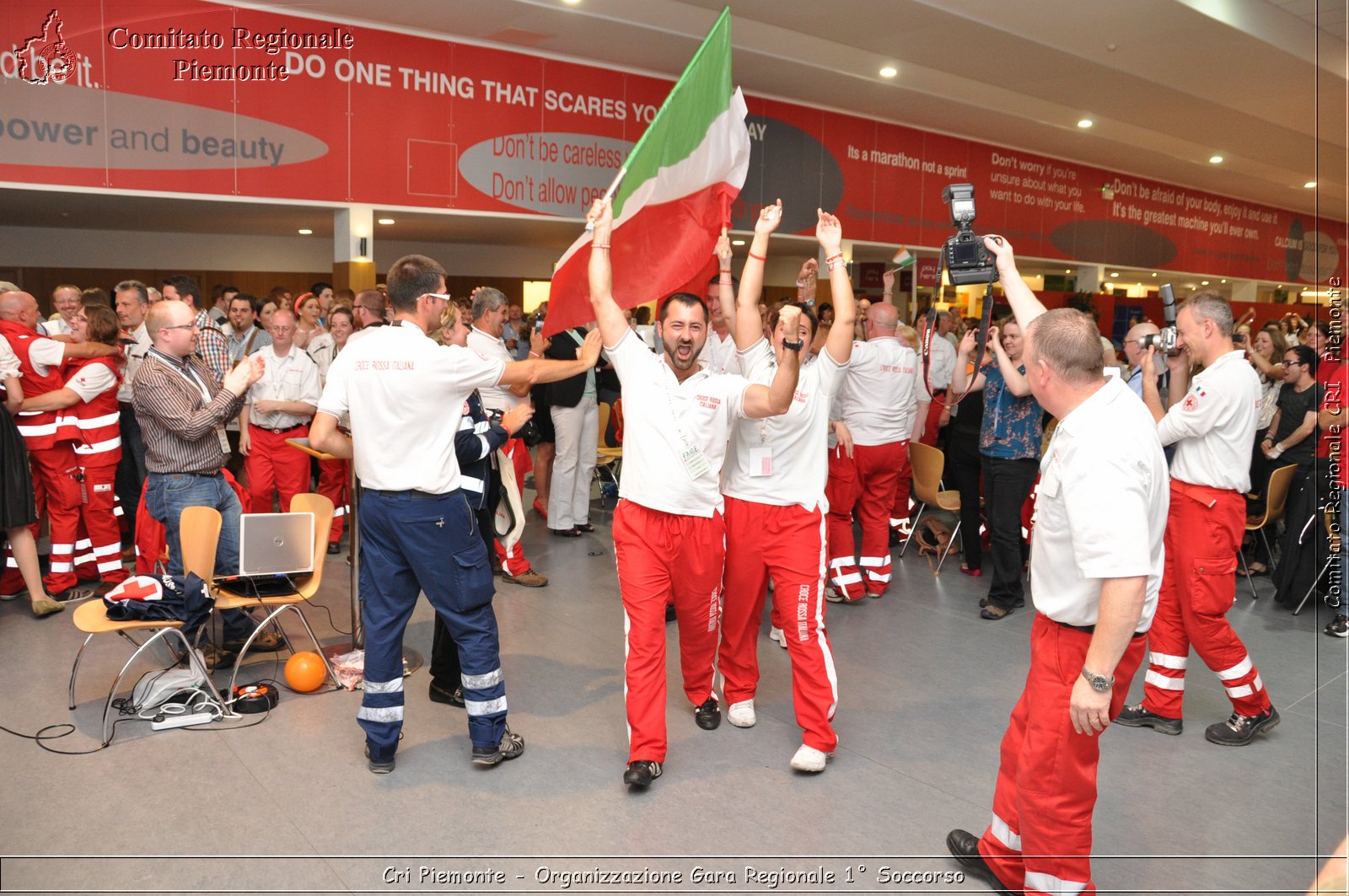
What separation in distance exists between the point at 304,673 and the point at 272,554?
1.92ft

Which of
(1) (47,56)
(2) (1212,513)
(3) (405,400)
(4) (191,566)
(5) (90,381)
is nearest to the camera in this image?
(3) (405,400)

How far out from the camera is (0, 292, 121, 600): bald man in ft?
18.2

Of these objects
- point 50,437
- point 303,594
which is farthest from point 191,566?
point 50,437

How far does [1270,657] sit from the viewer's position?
5.25 metres

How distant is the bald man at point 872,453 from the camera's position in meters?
5.98

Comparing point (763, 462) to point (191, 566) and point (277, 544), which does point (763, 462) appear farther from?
point (191, 566)

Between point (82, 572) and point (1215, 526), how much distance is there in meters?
6.45

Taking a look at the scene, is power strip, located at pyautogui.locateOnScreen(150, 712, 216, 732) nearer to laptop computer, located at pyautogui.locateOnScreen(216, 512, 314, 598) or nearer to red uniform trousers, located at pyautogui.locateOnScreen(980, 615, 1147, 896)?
laptop computer, located at pyautogui.locateOnScreen(216, 512, 314, 598)

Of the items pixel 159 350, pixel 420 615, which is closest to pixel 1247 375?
pixel 420 615

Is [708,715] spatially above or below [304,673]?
below

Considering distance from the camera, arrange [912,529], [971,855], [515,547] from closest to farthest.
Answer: [971,855] → [515,547] → [912,529]

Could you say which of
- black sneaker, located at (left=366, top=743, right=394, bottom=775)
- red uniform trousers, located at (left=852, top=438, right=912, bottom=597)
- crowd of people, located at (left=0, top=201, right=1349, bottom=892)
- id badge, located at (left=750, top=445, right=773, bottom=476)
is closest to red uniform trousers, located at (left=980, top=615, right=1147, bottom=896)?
crowd of people, located at (left=0, top=201, right=1349, bottom=892)

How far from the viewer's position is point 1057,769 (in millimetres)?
2535

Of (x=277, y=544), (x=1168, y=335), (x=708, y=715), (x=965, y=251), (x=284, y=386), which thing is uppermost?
(x=965, y=251)
